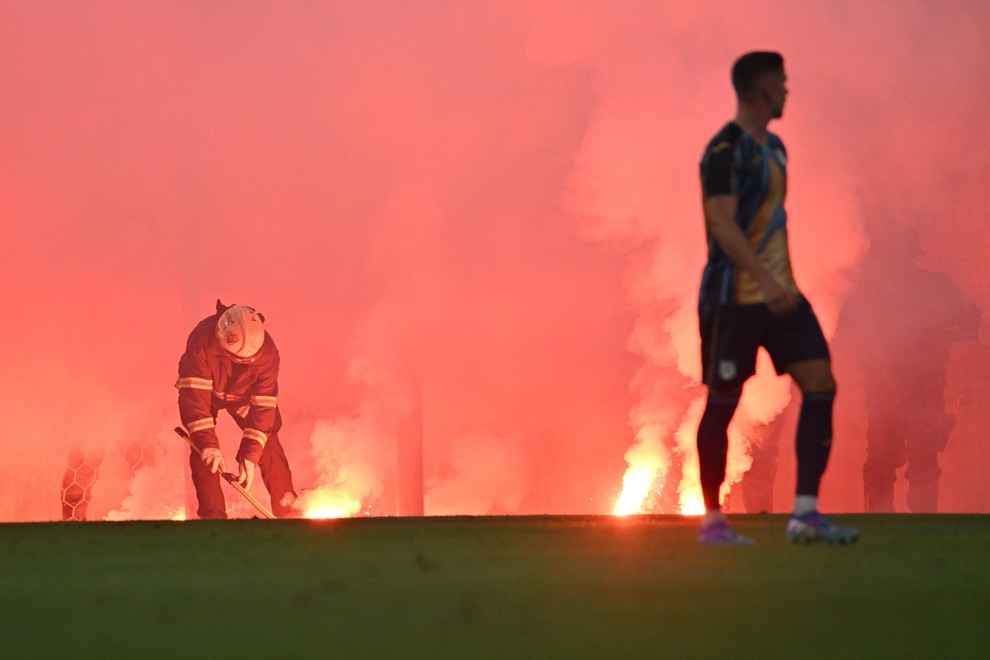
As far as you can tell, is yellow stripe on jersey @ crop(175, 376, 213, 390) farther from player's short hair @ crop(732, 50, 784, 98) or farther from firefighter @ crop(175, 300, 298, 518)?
player's short hair @ crop(732, 50, 784, 98)

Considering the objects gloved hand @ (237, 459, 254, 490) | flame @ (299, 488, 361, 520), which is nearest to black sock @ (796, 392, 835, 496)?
gloved hand @ (237, 459, 254, 490)

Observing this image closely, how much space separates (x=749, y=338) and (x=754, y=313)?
7cm

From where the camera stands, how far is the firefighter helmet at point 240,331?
11.5 metres

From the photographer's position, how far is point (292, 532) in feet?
17.5

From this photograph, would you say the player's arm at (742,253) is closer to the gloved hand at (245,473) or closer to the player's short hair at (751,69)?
the player's short hair at (751,69)

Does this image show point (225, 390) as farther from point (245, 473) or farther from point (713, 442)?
point (713, 442)

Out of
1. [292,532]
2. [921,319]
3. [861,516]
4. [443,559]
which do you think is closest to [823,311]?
[921,319]

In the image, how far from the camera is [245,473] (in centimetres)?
1186

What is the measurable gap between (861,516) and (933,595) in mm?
3627

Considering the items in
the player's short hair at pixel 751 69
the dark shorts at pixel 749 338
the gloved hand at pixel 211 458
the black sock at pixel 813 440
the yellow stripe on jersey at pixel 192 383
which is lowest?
the black sock at pixel 813 440

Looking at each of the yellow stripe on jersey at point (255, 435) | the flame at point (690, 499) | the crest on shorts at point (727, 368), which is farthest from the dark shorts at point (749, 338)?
the flame at point (690, 499)

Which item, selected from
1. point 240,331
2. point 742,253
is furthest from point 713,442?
point 240,331

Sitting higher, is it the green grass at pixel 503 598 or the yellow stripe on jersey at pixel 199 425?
the yellow stripe on jersey at pixel 199 425

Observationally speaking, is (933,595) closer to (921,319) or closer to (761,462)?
(761,462)
